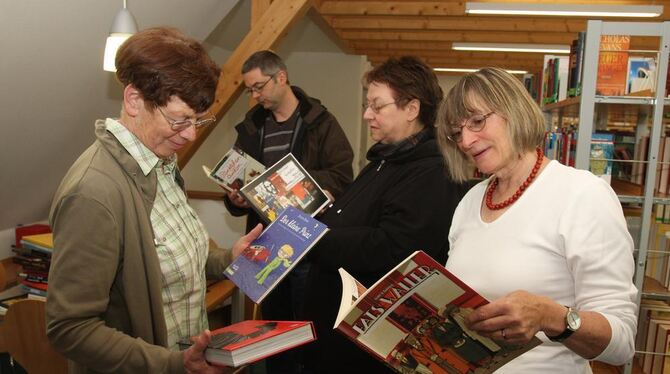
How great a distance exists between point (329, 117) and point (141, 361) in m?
1.99

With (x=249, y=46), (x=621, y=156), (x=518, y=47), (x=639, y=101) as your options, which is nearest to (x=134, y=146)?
(x=639, y=101)

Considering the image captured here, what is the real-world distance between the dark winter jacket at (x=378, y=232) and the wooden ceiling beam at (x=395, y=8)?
3.98m

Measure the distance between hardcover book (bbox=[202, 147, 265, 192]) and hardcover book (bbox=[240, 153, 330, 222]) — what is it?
0.44m

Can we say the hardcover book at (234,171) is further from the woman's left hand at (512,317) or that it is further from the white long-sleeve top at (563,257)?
the woman's left hand at (512,317)

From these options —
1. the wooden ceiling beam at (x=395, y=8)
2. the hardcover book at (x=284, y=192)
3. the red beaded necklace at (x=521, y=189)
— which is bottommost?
the hardcover book at (x=284, y=192)

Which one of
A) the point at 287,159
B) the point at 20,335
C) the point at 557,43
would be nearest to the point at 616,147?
the point at 287,159

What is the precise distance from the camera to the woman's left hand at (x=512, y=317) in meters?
0.99

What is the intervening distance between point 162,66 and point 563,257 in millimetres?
1001

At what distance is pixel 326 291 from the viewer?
1.87 meters

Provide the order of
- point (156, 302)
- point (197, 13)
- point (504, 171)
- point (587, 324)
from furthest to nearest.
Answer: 1. point (197, 13)
2. point (504, 171)
3. point (156, 302)
4. point (587, 324)

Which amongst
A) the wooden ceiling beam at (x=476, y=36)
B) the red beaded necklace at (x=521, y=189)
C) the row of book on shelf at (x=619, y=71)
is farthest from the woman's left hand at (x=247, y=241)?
the wooden ceiling beam at (x=476, y=36)

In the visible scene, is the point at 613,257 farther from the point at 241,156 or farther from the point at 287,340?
the point at 241,156

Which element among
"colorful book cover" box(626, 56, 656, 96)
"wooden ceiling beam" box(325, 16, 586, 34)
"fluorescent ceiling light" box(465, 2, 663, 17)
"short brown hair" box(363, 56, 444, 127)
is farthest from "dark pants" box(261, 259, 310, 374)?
"wooden ceiling beam" box(325, 16, 586, 34)

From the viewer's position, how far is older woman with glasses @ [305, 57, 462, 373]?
1.74 metres
